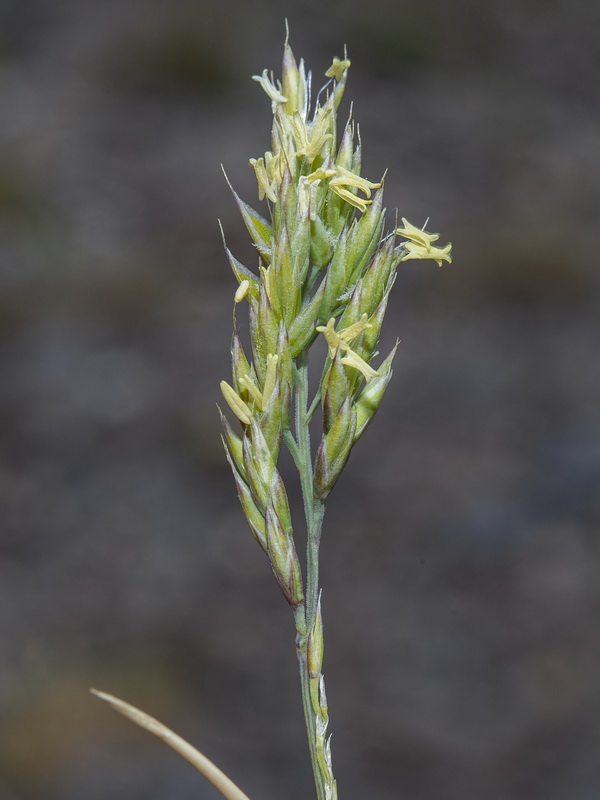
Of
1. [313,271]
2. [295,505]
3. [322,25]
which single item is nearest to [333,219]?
[313,271]

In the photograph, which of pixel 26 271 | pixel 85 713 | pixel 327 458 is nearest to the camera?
pixel 327 458

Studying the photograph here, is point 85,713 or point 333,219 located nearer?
point 333,219

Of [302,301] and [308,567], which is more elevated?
[302,301]

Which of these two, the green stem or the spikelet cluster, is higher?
the spikelet cluster

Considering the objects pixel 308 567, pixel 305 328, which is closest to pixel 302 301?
pixel 305 328

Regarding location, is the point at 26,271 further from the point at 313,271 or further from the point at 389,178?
the point at 313,271

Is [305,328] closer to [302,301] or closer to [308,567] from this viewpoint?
[302,301]

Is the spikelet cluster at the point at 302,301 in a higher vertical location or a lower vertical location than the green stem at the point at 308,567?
higher

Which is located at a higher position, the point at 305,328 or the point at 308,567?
the point at 305,328
